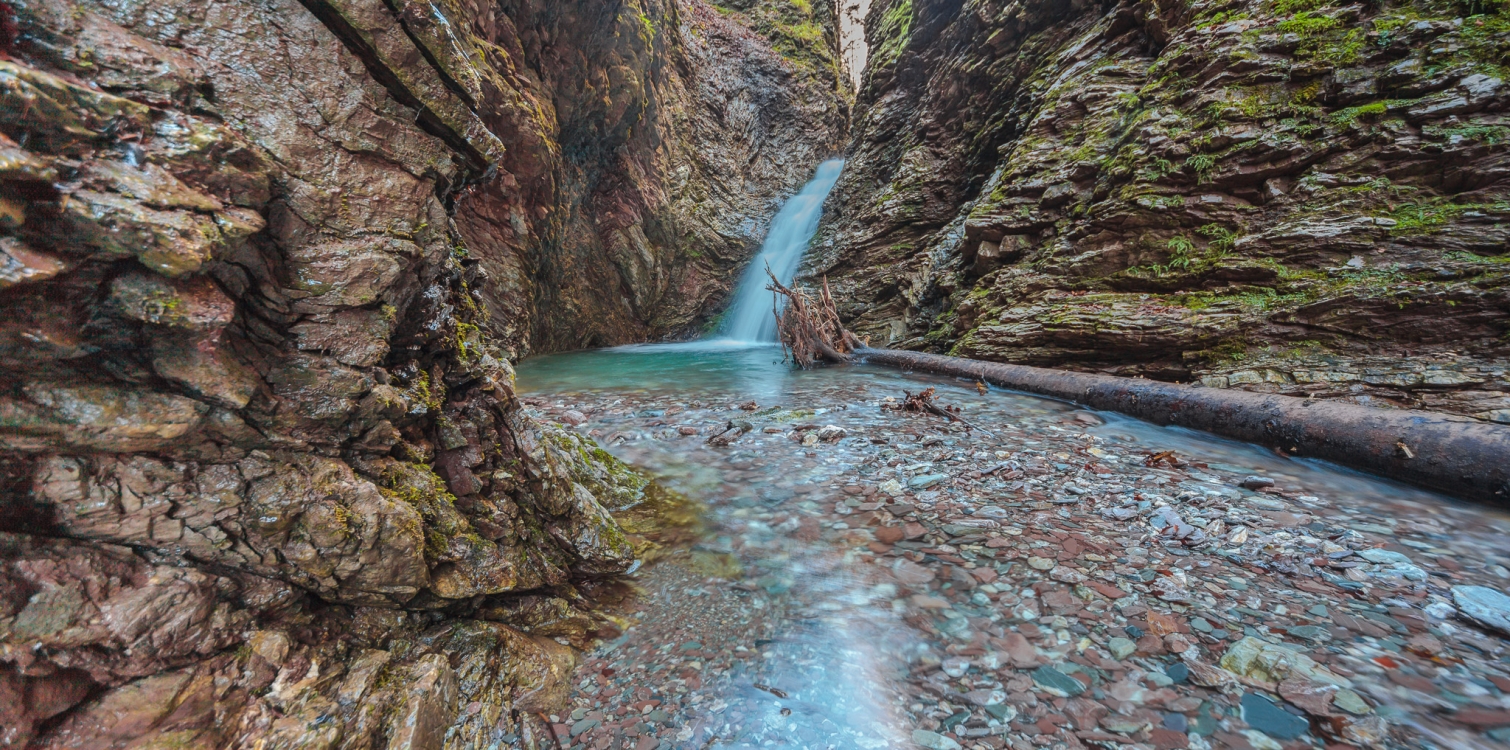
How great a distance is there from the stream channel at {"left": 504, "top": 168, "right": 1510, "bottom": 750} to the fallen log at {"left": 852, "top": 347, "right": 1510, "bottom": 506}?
0.20 metres

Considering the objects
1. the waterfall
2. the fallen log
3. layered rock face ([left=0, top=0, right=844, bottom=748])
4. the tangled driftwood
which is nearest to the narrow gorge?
layered rock face ([left=0, top=0, right=844, bottom=748])

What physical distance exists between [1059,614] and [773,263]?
21247mm

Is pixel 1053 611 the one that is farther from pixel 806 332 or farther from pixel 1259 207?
pixel 806 332

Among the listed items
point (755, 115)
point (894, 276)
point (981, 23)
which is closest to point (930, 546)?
point (894, 276)

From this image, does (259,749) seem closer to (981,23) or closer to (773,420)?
(773,420)

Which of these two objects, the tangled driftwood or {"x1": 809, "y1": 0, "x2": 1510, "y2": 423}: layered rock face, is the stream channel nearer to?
{"x1": 809, "y1": 0, "x2": 1510, "y2": 423}: layered rock face

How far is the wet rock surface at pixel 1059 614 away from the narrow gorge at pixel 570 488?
2 centimetres

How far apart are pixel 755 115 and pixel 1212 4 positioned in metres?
20.0

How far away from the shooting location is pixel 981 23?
15109 millimetres

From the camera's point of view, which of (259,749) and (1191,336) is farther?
(1191,336)

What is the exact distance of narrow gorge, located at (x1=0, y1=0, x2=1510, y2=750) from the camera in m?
1.29

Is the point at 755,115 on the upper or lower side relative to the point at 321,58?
upper

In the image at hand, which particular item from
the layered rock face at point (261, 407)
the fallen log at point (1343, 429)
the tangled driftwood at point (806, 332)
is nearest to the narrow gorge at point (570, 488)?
the layered rock face at point (261, 407)

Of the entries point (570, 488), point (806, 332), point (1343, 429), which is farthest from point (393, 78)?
point (806, 332)
